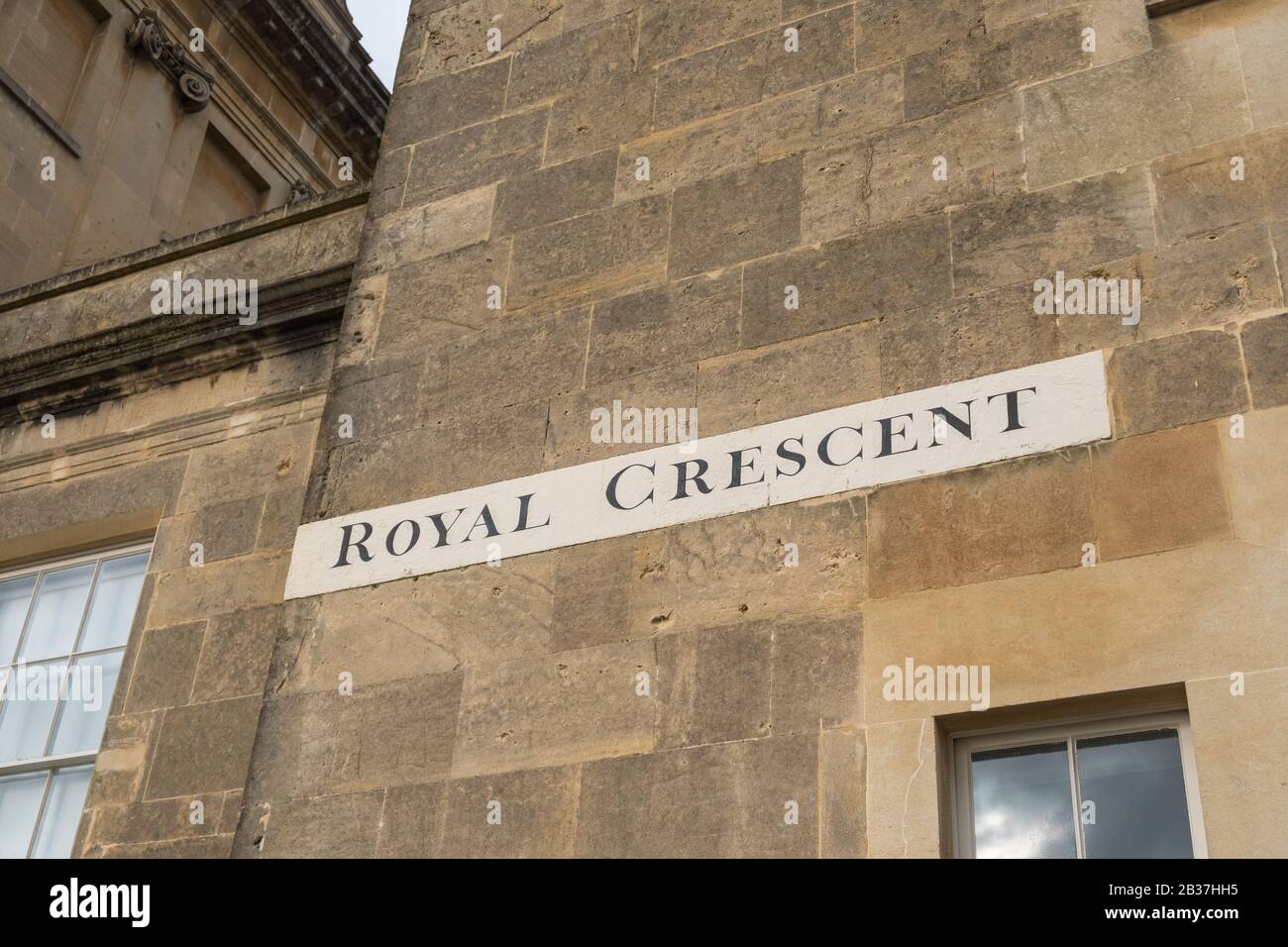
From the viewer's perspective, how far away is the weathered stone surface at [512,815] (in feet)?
21.1

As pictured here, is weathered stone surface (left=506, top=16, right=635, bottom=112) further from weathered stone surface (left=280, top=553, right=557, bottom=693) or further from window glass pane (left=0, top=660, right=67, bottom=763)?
window glass pane (left=0, top=660, right=67, bottom=763)

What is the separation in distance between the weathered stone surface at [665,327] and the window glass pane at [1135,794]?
7.99 ft

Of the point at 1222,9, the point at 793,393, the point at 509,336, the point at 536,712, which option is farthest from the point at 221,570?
the point at 1222,9

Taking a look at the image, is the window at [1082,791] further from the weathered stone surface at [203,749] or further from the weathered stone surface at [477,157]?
the weathered stone surface at [477,157]

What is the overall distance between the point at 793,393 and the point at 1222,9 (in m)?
2.49

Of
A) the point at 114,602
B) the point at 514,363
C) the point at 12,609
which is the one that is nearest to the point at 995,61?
the point at 514,363

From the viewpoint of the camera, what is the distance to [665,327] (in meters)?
7.62

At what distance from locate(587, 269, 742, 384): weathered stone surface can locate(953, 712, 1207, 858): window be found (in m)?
2.23

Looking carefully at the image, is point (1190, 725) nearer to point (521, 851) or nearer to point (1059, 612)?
point (1059, 612)

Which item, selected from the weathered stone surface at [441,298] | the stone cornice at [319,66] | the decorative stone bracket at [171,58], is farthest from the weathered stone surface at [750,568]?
the stone cornice at [319,66]

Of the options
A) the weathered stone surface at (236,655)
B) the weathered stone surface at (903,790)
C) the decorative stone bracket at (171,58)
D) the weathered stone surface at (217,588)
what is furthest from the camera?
the decorative stone bracket at (171,58)

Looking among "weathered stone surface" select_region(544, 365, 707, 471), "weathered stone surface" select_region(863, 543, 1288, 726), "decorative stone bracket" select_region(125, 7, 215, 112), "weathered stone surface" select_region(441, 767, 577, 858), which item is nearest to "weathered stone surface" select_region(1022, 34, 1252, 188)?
"weathered stone surface" select_region(544, 365, 707, 471)

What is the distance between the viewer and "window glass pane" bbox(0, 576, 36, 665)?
A: 9.30 meters
